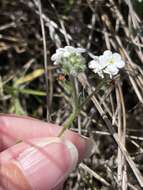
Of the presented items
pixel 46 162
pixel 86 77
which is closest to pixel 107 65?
pixel 46 162

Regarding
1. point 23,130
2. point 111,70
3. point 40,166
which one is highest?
point 111,70

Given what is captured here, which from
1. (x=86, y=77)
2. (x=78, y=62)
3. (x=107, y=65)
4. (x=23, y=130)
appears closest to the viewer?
(x=78, y=62)

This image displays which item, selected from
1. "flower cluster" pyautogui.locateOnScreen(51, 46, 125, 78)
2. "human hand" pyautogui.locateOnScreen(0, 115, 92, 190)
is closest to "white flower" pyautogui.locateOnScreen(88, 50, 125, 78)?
"flower cluster" pyautogui.locateOnScreen(51, 46, 125, 78)

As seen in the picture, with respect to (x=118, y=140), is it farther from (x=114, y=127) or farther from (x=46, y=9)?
(x=46, y=9)

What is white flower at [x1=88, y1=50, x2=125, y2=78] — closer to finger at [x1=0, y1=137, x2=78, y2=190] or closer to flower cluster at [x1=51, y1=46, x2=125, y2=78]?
flower cluster at [x1=51, y1=46, x2=125, y2=78]

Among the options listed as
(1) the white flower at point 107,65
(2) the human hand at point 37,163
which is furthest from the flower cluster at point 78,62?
(2) the human hand at point 37,163

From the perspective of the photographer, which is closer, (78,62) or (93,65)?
(78,62)

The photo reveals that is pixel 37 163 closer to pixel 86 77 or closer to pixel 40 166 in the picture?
pixel 40 166
